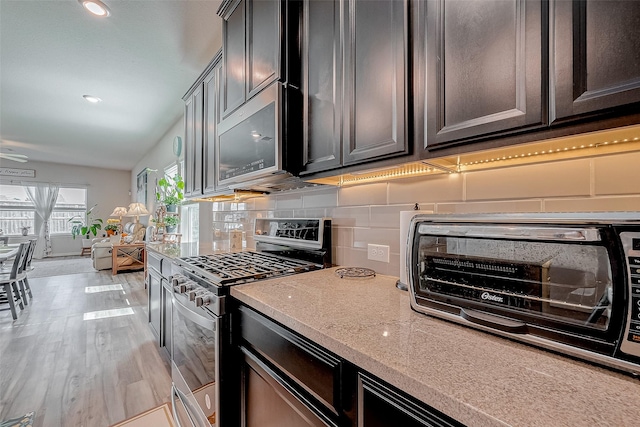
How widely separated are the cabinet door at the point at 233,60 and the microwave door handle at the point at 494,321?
Result: 5.20ft

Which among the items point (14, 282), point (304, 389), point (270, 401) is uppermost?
point (304, 389)

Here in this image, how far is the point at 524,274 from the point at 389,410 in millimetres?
457

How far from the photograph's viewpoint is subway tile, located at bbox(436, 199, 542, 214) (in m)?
0.90

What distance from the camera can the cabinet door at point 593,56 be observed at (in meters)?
0.53

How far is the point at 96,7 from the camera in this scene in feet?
6.54

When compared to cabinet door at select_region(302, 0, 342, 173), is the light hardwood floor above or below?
below

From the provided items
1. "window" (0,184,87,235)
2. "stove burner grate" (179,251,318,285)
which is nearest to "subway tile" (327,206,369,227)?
"stove burner grate" (179,251,318,285)

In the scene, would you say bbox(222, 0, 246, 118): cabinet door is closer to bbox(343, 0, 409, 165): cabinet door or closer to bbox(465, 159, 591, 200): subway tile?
bbox(343, 0, 409, 165): cabinet door

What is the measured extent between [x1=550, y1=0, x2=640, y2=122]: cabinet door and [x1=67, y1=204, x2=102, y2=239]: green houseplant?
1080cm

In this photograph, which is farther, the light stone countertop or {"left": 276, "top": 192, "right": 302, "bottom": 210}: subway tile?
{"left": 276, "top": 192, "right": 302, "bottom": 210}: subway tile

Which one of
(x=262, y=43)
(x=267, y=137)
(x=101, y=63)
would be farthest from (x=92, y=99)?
(x=267, y=137)

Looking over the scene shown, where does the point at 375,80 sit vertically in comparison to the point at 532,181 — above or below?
above

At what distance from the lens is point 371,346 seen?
615mm

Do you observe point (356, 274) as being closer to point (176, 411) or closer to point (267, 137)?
point (267, 137)
